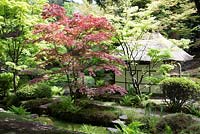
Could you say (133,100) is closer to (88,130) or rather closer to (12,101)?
(88,130)

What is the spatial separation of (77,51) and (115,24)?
2215 mm

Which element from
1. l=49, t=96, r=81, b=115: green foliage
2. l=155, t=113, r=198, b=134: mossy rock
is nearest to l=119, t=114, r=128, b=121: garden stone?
l=49, t=96, r=81, b=115: green foliage

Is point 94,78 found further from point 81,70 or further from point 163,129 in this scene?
point 163,129

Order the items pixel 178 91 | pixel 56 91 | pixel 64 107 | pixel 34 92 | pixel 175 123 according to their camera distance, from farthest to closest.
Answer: pixel 56 91 → pixel 34 92 → pixel 64 107 → pixel 178 91 → pixel 175 123

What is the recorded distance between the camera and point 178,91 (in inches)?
407

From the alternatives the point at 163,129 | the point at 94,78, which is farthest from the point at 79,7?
the point at 163,129

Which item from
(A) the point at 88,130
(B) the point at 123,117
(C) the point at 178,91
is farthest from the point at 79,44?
(C) the point at 178,91

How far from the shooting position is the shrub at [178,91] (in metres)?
10.2

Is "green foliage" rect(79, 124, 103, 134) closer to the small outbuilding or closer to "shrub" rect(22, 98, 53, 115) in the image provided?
"shrub" rect(22, 98, 53, 115)

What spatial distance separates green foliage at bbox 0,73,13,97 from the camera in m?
13.5

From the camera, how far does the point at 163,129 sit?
7477 millimetres

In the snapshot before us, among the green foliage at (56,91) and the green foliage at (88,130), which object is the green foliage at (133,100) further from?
the green foliage at (56,91)

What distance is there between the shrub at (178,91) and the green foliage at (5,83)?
6.47m

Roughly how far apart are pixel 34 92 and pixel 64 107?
7.35 ft
